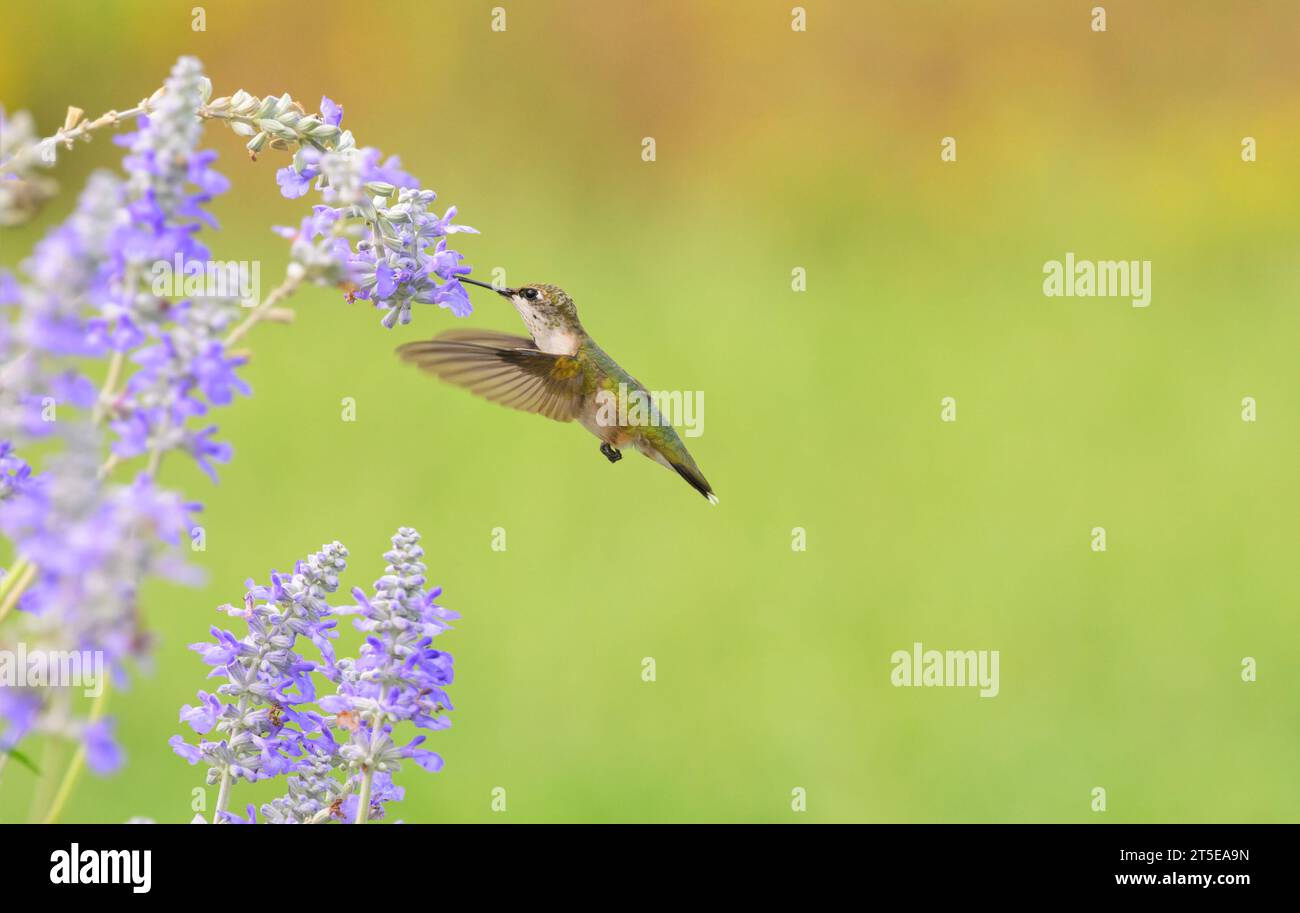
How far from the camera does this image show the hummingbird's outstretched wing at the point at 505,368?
2514mm

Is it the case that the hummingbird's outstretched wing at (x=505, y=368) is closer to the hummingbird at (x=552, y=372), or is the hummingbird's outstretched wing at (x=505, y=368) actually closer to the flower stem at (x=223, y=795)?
the hummingbird at (x=552, y=372)

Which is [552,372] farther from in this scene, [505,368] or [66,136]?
[66,136]

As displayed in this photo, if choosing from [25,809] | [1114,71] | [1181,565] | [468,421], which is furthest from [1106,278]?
[25,809]

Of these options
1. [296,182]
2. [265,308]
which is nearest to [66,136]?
[296,182]

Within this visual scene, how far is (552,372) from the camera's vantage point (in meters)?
2.91

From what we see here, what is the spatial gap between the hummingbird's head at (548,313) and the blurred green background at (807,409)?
2.99m

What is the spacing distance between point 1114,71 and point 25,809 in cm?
826

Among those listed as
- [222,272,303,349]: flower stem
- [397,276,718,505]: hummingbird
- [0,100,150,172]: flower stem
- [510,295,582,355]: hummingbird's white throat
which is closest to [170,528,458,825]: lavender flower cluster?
[222,272,303,349]: flower stem

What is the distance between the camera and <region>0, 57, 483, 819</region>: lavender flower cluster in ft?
3.14

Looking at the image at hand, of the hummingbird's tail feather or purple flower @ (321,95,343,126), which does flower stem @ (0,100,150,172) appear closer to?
purple flower @ (321,95,343,126)

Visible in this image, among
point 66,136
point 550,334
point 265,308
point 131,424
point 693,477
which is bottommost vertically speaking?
point 131,424

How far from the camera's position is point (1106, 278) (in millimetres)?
9883

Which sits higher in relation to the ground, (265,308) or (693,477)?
(693,477)

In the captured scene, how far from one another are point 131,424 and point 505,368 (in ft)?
5.44
